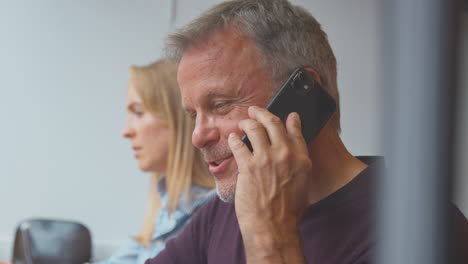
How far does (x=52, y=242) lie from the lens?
1.70 m

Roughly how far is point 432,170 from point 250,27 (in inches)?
24.3

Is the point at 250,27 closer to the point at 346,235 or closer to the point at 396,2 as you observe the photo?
the point at 346,235

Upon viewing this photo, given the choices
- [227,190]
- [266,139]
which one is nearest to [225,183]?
[227,190]

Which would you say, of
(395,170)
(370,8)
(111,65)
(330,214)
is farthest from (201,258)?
(111,65)

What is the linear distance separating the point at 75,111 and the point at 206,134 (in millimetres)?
1356

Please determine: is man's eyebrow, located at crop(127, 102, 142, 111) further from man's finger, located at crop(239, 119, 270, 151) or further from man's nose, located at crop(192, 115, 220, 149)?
man's finger, located at crop(239, 119, 270, 151)

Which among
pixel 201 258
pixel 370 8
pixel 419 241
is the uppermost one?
pixel 370 8

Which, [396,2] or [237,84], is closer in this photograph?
[396,2]

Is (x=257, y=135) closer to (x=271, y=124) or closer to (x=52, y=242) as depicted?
(x=271, y=124)

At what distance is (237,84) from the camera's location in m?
0.82

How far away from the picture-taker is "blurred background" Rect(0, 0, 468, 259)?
2057mm

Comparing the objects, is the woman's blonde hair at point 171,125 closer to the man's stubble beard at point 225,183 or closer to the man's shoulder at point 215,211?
the man's shoulder at point 215,211

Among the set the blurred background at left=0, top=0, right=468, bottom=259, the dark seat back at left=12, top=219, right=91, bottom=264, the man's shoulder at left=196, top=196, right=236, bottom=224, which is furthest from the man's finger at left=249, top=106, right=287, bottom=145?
the blurred background at left=0, top=0, right=468, bottom=259

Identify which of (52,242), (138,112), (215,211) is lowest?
(52,242)
